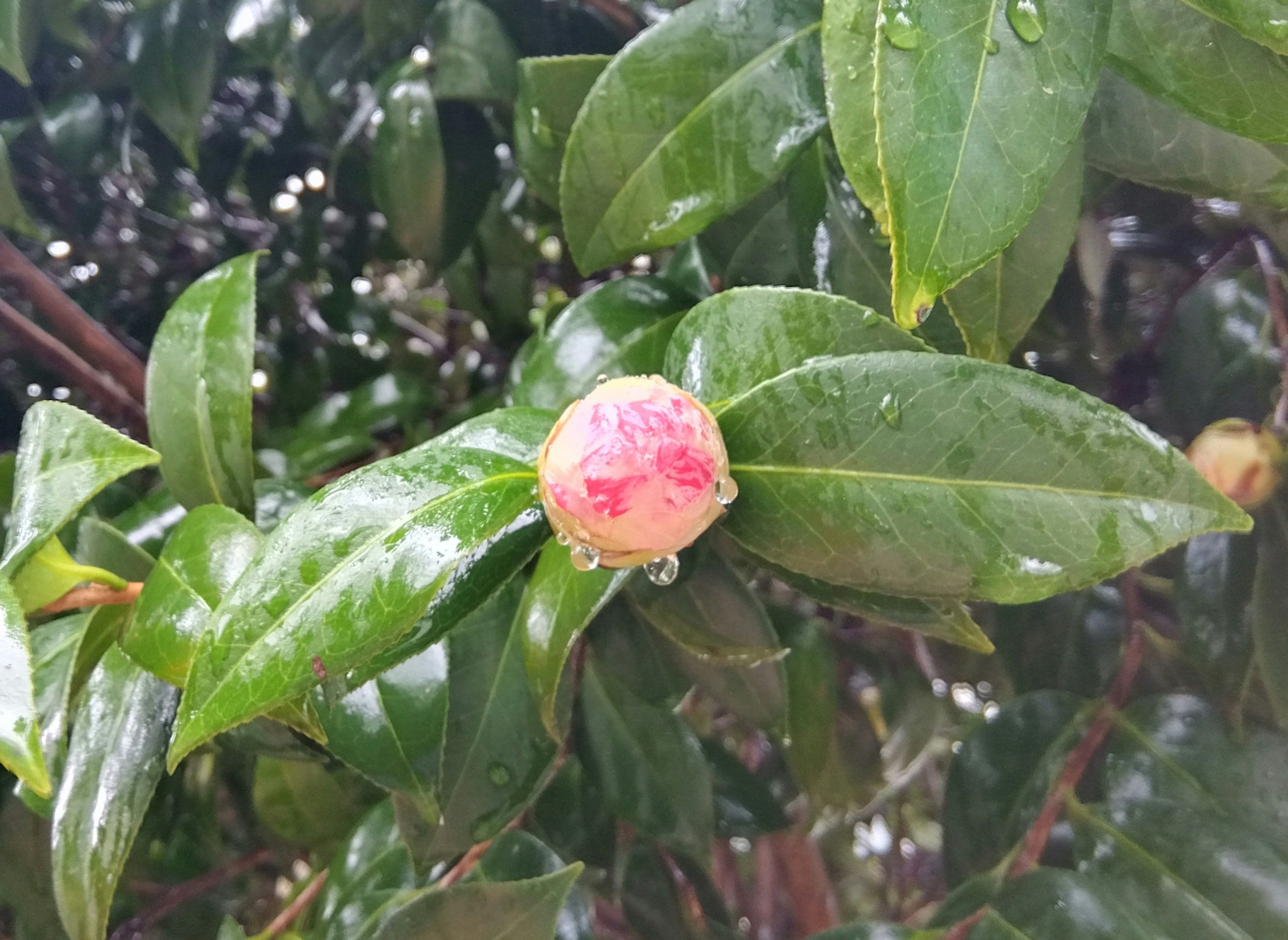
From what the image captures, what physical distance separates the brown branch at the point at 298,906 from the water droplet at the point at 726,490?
47 cm

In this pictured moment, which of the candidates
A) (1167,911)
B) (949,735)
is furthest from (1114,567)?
(949,735)

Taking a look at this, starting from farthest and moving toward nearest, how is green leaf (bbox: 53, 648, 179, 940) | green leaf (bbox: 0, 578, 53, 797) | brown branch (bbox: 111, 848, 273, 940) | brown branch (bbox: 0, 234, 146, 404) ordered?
brown branch (bbox: 111, 848, 273, 940), brown branch (bbox: 0, 234, 146, 404), green leaf (bbox: 53, 648, 179, 940), green leaf (bbox: 0, 578, 53, 797)

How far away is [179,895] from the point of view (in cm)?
79

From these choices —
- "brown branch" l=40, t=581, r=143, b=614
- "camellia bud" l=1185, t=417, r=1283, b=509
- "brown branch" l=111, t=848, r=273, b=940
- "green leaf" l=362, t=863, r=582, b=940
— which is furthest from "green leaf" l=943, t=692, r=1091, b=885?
"brown branch" l=111, t=848, r=273, b=940

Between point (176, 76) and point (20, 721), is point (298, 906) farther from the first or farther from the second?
point (176, 76)

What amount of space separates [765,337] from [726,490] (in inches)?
2.5

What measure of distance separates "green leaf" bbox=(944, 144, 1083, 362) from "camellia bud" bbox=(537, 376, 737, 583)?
0.16m

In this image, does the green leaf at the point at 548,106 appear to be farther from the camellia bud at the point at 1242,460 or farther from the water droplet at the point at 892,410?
the camellia bud at the point at 1242,460

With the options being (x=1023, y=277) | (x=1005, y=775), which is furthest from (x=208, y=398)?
(x=1005, y=775)

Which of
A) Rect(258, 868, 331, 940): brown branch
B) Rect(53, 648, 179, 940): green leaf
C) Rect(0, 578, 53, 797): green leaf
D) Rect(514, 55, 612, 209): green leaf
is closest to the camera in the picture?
Rect(0, 578, 53, 797): green leaf

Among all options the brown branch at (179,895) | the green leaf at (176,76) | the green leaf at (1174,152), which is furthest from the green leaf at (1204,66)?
the brown branch at (179,895)

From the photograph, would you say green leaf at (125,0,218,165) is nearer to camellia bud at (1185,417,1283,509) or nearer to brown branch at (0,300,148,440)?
brown branch at (0,300,148,440)

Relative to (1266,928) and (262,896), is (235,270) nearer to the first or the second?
(1266,928)

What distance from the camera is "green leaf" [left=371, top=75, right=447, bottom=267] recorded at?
0.61 m
